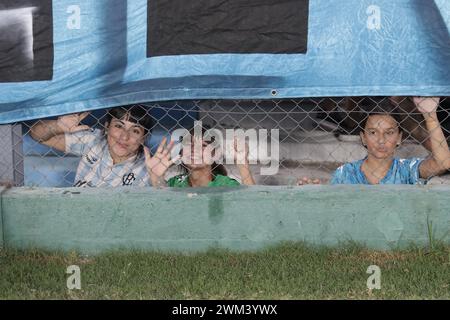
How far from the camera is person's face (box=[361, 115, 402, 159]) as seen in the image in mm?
4781

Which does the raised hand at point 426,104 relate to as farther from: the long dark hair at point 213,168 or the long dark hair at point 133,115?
the long dark hair at point 133,115

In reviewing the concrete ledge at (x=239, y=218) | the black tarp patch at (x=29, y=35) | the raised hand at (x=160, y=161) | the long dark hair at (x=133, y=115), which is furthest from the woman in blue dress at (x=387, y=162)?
the black tarp patch at (x=29, y=35)

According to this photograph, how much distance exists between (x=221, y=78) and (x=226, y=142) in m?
0.80

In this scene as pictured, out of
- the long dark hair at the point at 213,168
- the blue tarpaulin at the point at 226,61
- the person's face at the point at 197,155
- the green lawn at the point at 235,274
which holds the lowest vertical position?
the green lawn at the point at 235,274

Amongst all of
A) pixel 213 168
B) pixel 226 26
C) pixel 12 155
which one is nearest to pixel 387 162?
pixel 213 168

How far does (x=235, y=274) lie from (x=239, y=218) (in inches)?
19.9

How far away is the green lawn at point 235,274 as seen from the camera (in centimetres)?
382

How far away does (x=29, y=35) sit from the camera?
181 inches

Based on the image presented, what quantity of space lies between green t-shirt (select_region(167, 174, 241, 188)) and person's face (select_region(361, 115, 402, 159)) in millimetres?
888

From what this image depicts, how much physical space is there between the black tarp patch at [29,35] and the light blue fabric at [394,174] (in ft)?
6.40

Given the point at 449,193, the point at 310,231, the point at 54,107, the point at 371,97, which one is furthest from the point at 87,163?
the point at 449,193

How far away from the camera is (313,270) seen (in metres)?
4.14

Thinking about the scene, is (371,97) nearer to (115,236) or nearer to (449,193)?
(449,193)

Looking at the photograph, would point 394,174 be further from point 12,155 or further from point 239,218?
point 12,155
